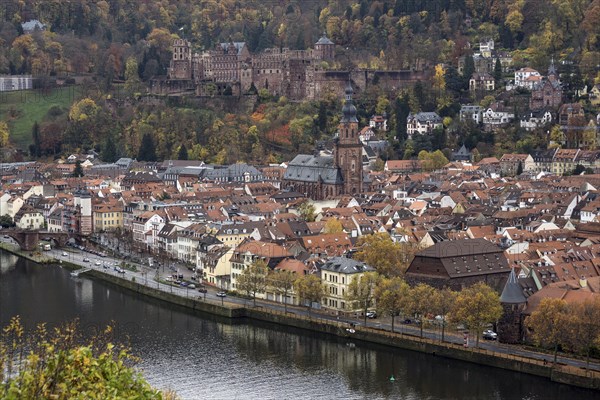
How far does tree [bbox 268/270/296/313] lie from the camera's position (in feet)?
123

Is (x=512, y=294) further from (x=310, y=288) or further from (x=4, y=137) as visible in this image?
(x=4, y=137)

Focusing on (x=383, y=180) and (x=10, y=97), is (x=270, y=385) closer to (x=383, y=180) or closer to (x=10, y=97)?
(x=383, y=180)

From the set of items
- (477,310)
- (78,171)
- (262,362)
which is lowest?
(262,362)

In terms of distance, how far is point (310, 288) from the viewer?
36.6m

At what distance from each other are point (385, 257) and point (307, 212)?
51.3 ft

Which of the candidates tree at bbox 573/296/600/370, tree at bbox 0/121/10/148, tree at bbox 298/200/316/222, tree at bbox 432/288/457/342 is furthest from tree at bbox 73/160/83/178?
tree at bbox 573/296/600/370

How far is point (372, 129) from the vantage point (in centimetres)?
7512

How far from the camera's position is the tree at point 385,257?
124 feet

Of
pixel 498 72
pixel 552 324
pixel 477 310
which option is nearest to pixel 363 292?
pixel 477 310

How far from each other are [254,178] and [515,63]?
23097 mm

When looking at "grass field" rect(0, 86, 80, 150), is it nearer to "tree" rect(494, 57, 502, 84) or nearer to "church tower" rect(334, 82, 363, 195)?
"church tower" rect(334, 82, 363, 195)

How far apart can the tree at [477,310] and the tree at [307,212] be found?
20.9 metres

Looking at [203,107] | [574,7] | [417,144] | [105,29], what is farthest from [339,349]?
[105,29]

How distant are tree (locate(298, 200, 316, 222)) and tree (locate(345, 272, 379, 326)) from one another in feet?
54.7
